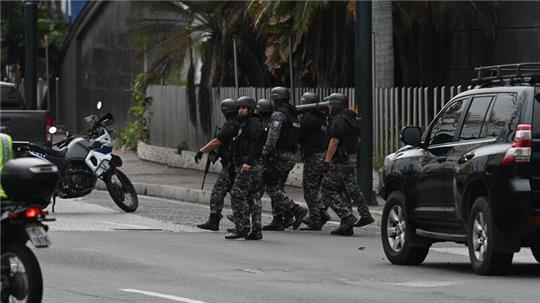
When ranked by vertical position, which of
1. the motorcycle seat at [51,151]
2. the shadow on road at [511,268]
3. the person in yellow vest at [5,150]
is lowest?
the shadow on road at [511,268]

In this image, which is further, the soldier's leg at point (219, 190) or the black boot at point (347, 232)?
the black boot at point (347, 232)

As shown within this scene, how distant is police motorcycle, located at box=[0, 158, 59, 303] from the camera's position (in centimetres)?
949

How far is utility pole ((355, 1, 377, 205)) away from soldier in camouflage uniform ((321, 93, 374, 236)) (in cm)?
301

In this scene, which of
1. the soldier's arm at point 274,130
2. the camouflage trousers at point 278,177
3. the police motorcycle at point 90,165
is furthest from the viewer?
the police motorcycle at point 90,165

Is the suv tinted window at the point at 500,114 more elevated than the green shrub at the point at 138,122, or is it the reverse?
the suv tinted window at the point at 500,114

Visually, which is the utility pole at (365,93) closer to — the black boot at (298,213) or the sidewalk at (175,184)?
the sidewalk at (175,184)

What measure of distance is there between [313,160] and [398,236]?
4.22m

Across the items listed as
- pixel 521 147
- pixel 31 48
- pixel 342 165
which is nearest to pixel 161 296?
pixel 521 147

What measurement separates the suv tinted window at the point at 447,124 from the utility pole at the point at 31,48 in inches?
789

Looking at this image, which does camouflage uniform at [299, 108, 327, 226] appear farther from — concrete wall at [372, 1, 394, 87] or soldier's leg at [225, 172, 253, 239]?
concrete wall at [372, 1, 394, 87]

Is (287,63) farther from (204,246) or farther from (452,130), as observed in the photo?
(452,130)

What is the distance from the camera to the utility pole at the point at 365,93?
22.3 m

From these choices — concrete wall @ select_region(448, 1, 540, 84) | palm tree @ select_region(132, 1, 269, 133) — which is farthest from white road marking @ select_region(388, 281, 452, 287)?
palm tree @ select_region(132, 1, 269, 133)

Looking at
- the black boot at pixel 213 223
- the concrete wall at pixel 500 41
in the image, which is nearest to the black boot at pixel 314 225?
Answer: the black boot at pixel 213 223
